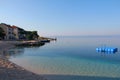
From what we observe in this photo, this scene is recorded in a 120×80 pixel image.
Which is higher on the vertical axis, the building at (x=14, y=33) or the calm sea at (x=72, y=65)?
the building at (x=14, y=33)

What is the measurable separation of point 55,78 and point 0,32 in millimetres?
67925

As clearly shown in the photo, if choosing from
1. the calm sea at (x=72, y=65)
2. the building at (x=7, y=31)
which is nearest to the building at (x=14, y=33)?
the building at (x=7, y=31)

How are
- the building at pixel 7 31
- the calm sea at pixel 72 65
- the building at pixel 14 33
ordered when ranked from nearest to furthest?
1. the calm sea at pixel 72 65
2. the building at pixel 7 31
3. the building at pixel 14 33

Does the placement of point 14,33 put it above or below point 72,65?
above

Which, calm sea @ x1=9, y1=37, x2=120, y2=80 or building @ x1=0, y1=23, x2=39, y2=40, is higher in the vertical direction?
building @ x1=0, y1=23, x2=39, y2=40

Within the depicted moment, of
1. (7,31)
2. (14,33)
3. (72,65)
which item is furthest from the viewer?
(14,33)

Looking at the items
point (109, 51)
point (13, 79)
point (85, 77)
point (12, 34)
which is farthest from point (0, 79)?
point (12, 34)

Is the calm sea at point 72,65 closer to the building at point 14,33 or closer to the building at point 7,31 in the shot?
the building at point 7,31

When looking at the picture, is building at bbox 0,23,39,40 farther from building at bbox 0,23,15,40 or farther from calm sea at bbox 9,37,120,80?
calm sea at bbox 9,37,120,80

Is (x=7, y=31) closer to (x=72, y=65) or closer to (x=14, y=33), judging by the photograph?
(x=14, y=33)

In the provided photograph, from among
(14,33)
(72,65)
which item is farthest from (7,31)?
(72,65)

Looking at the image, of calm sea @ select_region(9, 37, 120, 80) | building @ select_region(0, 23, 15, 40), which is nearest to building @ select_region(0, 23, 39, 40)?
building @ select_region(0, 23, 15, 40)

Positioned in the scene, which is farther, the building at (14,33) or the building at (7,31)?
the building at (14,33)

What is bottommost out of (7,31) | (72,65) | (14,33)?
(72,65)
